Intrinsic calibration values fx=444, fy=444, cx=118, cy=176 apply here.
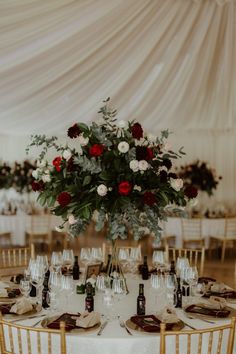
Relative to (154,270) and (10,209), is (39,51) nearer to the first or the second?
(154,270)

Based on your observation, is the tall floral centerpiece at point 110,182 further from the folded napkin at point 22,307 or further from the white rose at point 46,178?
the folded napkin at point 22,307

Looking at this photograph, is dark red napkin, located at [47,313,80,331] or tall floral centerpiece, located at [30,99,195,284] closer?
dark red napkin, located at [47,313,80,331]

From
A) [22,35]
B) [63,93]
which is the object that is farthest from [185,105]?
[22,35]

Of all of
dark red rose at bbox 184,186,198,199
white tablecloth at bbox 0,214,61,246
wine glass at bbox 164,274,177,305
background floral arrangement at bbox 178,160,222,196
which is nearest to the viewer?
wine glass at bbox 164,274,177,305

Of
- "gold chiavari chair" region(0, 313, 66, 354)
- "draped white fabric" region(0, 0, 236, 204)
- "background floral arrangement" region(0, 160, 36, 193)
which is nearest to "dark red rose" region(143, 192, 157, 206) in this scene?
"gold chiavari chair" region(0, 313, 66, 354)

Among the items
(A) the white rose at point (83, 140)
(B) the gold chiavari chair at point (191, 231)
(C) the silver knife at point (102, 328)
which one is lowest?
(B) the gold chiavari chair at point (191, 231)

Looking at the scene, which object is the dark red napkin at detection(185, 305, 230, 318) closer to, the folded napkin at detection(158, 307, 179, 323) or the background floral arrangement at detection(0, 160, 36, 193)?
the folded napkin at detection(158, 307, 179, 323)

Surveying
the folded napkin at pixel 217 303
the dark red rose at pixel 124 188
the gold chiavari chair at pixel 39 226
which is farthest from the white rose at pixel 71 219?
the gold chiavari chair at pixel 39 226

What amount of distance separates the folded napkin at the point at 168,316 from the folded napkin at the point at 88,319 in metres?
0.43

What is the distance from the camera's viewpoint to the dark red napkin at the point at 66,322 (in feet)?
9.53

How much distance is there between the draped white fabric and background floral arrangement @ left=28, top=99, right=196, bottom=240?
4.28ft

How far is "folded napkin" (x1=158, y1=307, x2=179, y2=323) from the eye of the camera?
301 cm

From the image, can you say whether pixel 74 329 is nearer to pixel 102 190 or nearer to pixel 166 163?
pixel 102 190

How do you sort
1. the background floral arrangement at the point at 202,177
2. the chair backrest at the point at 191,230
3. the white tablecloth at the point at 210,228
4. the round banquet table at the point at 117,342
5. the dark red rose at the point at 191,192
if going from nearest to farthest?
the round banquet table at the point at 117,342 → the dark red rose at the point at 191,192 → the chair backrest at the point at 191,230 → the white tablecloth at the point at 210,228 → the background floral arrangement at the point at 202,177
